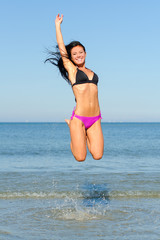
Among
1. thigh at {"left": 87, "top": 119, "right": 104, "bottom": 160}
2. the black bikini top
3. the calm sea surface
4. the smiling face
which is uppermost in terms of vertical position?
the smiling face

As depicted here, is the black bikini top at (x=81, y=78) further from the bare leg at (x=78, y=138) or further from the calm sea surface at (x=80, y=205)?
the calm sea surface at (x=80, y=205)

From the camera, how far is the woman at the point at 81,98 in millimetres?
6945

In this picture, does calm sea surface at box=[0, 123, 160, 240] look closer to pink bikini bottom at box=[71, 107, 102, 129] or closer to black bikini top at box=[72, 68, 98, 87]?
pink bikini bottom at box=[71, 107, 102, 129]

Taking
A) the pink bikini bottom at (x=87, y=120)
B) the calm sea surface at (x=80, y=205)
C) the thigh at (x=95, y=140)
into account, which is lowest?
the calm sea surface at (x=80, y=205)

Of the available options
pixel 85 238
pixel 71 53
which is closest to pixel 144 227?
pixel 85 238

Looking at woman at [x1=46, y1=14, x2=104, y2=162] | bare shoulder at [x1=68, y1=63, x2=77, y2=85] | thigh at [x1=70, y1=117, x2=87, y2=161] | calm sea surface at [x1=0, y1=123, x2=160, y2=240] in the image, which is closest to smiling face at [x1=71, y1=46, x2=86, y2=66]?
woman at [x1=46, y1=14, x2=104, y2=162]

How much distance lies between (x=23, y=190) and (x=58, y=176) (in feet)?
11.3

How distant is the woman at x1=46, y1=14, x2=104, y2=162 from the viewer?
6.95 meters

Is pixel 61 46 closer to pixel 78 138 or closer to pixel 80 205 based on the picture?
pixel 78 138

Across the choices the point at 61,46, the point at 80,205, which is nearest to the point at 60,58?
the point at 61,46

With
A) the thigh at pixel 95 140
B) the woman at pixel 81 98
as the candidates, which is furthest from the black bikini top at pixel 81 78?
the thigh at pixel 95 140

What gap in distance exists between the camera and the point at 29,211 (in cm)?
893

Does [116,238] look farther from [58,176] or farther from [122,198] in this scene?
[58,176]

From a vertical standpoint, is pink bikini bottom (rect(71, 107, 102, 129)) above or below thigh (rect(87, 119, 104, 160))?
above
